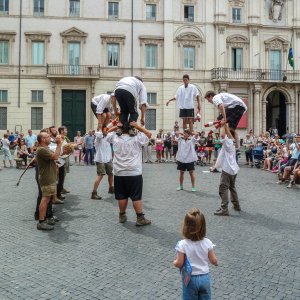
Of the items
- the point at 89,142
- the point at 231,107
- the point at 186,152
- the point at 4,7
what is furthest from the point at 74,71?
the point at 231,107

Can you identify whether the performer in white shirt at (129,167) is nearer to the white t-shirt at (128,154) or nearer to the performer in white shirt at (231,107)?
the white t-shirt at (128,154)

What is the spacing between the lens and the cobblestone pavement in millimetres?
5332

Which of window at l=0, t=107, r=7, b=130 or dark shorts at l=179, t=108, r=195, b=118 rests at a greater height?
window at l=0, t=107, r=7, b=130

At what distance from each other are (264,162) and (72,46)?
69.8 feet

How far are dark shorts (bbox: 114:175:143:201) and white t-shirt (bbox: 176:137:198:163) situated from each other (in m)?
4.42

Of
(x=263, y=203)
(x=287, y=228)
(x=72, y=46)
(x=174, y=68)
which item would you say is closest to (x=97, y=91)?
(x=72, y=46)

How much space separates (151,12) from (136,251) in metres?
33.8

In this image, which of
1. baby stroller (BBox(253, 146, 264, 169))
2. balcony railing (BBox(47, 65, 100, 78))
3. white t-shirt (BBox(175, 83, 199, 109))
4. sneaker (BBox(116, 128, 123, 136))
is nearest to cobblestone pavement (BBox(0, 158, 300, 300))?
sneaker (BBox(116, 128, 123, 136))

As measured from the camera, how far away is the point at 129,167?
28.0 feet

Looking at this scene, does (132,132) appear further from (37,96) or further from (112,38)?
(112,38)

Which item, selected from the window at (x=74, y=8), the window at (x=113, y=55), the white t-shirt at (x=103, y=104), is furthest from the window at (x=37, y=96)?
the white t-shirt at (x=103, y=104)

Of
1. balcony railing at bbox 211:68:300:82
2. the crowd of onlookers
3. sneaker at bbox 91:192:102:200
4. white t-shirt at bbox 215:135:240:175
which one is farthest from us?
balcony railing at bbox 211:68:300:82

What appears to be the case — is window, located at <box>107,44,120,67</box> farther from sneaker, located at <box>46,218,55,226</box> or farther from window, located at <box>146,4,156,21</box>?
sneaker, located at <box>46,218,55,226</box>

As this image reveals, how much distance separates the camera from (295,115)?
130 ft
